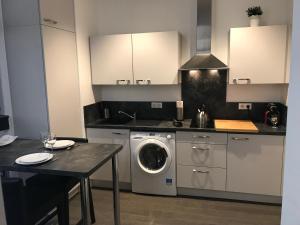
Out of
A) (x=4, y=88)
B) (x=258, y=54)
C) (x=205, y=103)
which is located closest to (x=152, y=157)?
(x=205, y=103)

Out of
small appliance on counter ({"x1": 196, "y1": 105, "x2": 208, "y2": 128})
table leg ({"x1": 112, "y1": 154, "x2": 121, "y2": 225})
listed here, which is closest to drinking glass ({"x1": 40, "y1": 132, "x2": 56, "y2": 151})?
table leg ({"x1": 112, "y1": 154, "x2": 121, "y2": 225})

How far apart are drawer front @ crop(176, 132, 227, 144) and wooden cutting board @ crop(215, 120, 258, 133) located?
0.10 m

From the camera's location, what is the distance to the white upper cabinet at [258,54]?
9.59ft

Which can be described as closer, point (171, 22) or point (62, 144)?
point (62, 144)

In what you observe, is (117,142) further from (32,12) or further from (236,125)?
(32,12)

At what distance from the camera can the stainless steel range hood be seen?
10.4 feet

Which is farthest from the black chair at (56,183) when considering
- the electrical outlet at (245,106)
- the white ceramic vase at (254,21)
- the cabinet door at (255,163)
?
the white ceramic vase at (254,21)

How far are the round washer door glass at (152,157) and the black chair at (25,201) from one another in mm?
1333

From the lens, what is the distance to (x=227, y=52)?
3.36 metres

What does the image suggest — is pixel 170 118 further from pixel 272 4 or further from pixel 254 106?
pixel 272 4

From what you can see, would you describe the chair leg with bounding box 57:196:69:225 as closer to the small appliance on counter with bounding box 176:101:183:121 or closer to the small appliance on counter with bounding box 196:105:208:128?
the small appliance on counter with bounding box 196:105:208:128

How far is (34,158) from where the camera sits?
199 cm

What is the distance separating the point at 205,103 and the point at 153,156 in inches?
40.0

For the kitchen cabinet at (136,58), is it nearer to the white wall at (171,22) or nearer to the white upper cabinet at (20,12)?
the white wall at (171,22)
